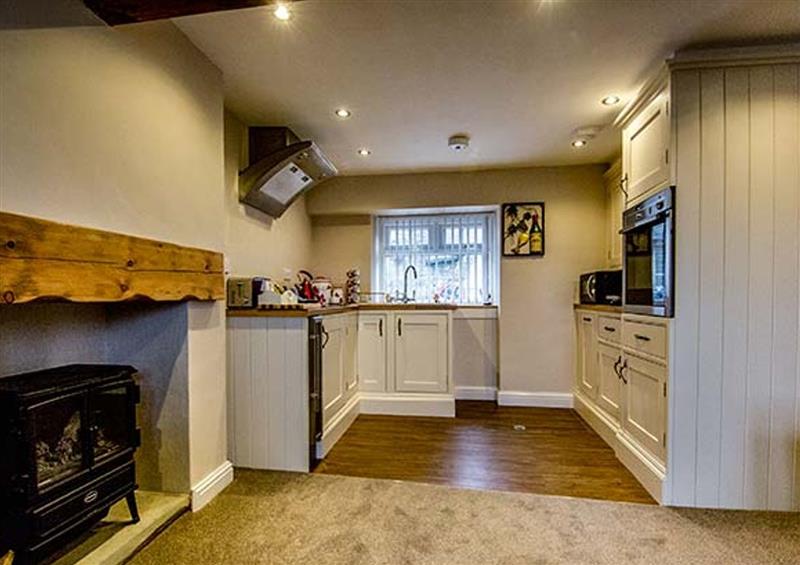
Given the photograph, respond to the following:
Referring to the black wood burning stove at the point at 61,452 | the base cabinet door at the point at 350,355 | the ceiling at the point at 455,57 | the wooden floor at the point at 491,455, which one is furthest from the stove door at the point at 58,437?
the base cabinet door at the point at 350,355

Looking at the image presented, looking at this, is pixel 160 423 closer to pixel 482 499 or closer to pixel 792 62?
pixel 482 499

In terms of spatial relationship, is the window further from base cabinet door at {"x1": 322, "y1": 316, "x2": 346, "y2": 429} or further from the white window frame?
base cabinet door at {"x1": 322, "y1": 316, "x2": 346, "y2": 429}

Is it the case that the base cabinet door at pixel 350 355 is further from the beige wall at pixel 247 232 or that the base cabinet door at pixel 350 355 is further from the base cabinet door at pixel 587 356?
the base cabinet door at pixel 587 356

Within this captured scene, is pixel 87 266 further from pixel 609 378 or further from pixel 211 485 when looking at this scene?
pixel 609 378

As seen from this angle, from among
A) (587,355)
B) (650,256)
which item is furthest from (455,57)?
(587,355)

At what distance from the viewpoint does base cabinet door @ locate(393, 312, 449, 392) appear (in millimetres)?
3916

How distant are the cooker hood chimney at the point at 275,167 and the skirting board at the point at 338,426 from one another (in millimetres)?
1743

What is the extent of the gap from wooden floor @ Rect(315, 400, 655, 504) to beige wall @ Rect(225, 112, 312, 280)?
151 centimetres

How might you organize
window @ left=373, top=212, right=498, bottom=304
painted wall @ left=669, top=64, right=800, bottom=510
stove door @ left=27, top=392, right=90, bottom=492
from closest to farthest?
1. stove door @ left=27, top=392, right=90, bottom=492
2. painted wall @ left=669, top=64, right=800, bottom=510
3. window @ left=373, top=212, right=498, bottom=304

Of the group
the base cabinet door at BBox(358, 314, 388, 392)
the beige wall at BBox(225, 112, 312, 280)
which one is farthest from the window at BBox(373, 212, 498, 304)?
the beige wall at BBox(225, 112, 312, 280)

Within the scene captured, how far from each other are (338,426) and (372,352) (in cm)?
89

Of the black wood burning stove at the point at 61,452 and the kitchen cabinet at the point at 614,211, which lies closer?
the black wood burning stove at the point at 61,452

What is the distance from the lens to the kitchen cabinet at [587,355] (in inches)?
144

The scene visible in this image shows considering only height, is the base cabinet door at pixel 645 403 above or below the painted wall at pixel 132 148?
below
